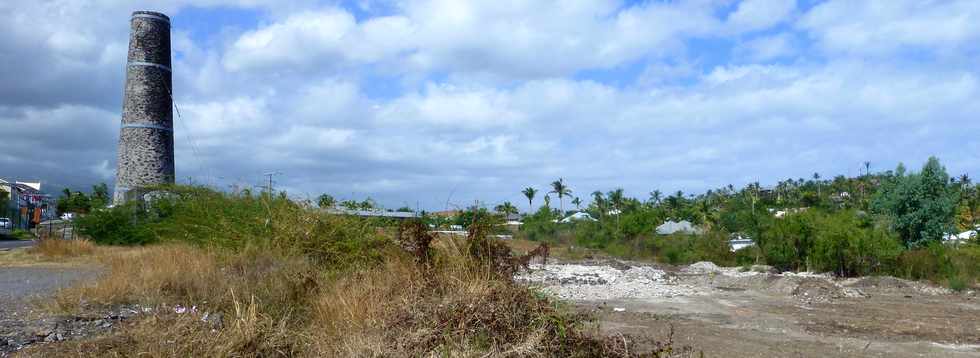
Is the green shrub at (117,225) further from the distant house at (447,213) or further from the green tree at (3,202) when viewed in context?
the green tree at (3,202)

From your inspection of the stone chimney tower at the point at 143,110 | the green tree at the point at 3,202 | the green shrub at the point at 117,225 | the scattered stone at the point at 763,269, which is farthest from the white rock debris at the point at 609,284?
the green tree at the point at 3,202

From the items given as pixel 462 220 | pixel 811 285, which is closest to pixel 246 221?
pixel 462 220

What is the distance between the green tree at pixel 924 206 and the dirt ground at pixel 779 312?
8.99 meters

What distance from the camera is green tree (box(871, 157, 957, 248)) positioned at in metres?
34.1

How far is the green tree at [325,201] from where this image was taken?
43.9 ft

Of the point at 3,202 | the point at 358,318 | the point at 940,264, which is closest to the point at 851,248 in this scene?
the point at 940,264

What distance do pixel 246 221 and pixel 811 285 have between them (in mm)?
16187

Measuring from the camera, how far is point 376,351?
21.2ft

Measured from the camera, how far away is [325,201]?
13.6 meters

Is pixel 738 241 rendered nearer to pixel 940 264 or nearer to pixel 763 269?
pixel 763 269

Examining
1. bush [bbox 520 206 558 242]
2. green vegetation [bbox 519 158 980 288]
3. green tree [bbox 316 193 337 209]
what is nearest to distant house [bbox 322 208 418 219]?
green tree [bbox 316 193 337 209]

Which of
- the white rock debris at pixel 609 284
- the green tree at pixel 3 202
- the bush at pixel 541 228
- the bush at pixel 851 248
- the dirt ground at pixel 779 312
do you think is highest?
the green tree at pixel 3 202

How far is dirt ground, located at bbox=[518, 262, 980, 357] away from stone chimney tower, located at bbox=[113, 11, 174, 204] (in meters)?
12.8

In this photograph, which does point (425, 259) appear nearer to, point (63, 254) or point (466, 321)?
point (466, 321)
